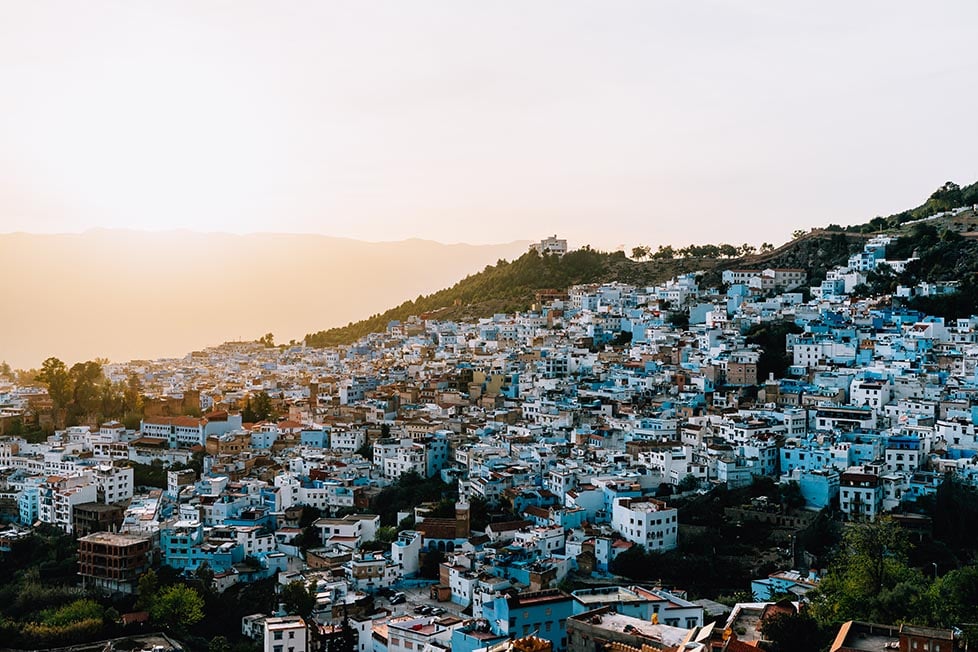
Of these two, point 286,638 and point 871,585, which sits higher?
point 871,585

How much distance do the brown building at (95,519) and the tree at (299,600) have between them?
16.6 ft

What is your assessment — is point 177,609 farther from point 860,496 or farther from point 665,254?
point 665,254

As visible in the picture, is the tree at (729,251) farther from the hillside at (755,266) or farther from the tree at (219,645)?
the tree at (219,645)

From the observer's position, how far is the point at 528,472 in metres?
17.0

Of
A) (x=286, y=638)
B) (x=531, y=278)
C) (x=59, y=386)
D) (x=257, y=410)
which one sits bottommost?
(x=286, y=638)

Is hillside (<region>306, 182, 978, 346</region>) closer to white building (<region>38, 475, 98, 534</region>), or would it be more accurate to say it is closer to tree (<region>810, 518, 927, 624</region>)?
tree (<region>810, 518, 927, 624</region>)

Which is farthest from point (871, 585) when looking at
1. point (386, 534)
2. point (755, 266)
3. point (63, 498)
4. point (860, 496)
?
point (755, 266)

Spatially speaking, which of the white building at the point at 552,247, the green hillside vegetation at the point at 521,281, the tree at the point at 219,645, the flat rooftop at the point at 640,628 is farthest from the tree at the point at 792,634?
the white building at the point at 552,247

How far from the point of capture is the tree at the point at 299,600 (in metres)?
12.8

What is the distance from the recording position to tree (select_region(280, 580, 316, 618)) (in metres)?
12.8

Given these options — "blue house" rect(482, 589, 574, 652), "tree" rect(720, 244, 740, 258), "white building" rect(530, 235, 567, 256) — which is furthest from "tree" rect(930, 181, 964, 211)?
"blue house" rect(482, 589, 574, 652)

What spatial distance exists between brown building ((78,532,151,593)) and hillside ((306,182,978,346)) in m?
18.5

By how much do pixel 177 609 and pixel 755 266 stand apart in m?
23.4

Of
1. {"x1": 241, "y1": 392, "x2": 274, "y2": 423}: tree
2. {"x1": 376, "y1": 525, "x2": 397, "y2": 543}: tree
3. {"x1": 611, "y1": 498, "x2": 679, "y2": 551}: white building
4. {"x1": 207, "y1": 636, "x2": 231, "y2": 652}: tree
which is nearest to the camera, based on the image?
{"x1": 207, "y1": 636, "x2": 231, "y2": 652}: tree
